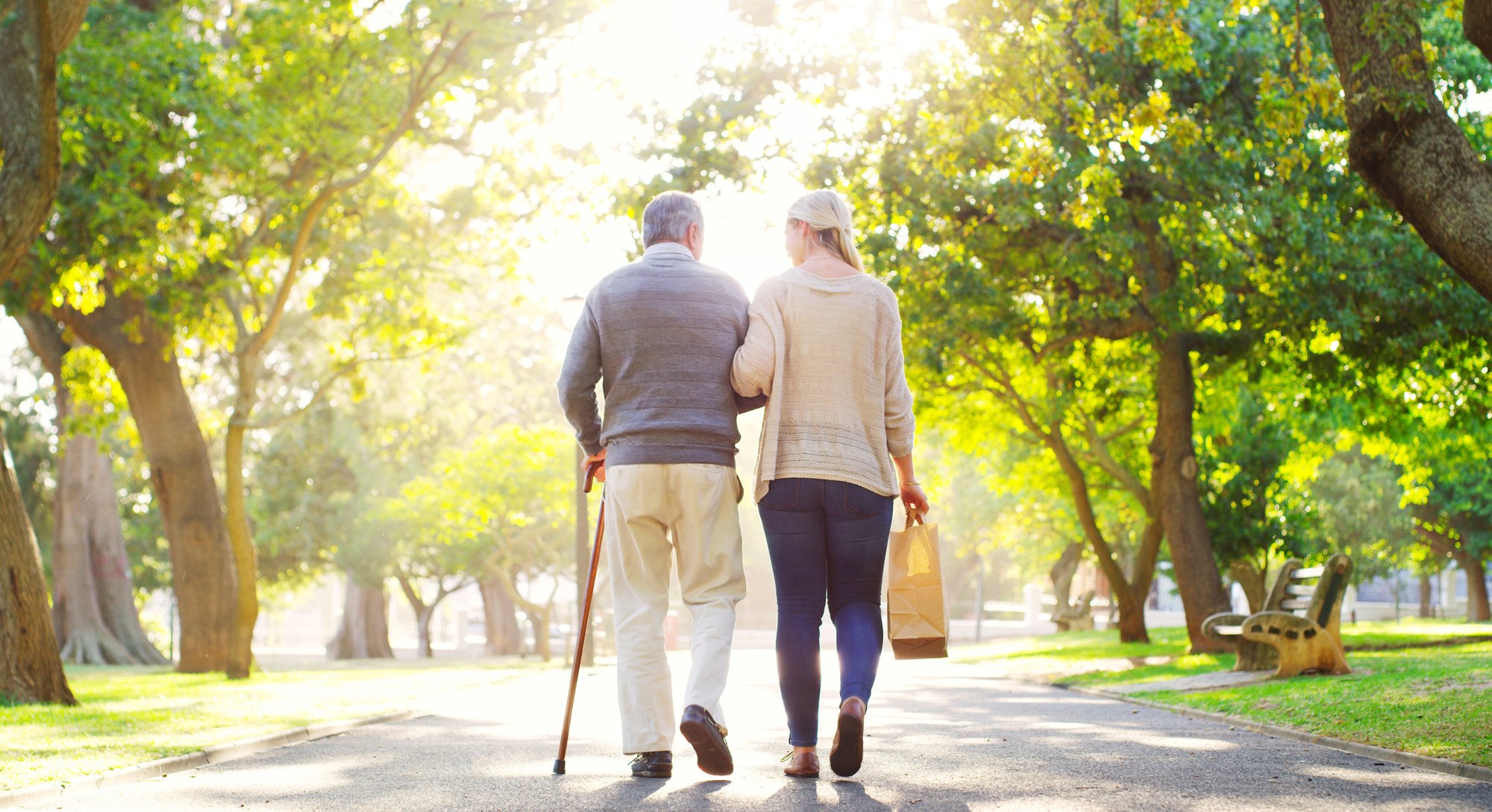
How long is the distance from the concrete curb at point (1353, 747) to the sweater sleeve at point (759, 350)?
3.14 meters

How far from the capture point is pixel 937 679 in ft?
54.7

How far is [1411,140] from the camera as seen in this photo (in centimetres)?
723

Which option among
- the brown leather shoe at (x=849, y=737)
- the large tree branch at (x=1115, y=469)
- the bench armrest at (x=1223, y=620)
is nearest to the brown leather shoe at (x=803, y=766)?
the brown leather shoe at (x=849, y=737)

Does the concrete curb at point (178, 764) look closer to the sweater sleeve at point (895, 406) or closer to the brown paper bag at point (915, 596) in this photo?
the brown paper bag at point (915, 596)

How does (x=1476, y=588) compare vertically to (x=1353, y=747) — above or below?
above

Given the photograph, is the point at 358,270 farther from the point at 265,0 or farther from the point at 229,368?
the point at 229,368

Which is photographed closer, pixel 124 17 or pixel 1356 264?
pixel 1356 264

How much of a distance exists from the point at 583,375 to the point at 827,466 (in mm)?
1044

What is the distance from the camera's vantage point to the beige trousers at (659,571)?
532 cm

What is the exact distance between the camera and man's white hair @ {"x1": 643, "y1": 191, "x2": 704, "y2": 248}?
579 centimetres

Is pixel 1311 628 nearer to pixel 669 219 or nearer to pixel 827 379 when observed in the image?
pixel 827 379

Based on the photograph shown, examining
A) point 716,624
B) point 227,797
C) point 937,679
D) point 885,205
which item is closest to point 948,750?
point 716,624

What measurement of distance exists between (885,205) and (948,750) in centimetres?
1114

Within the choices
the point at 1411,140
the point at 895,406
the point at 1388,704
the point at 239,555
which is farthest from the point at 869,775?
the point at 239,555
